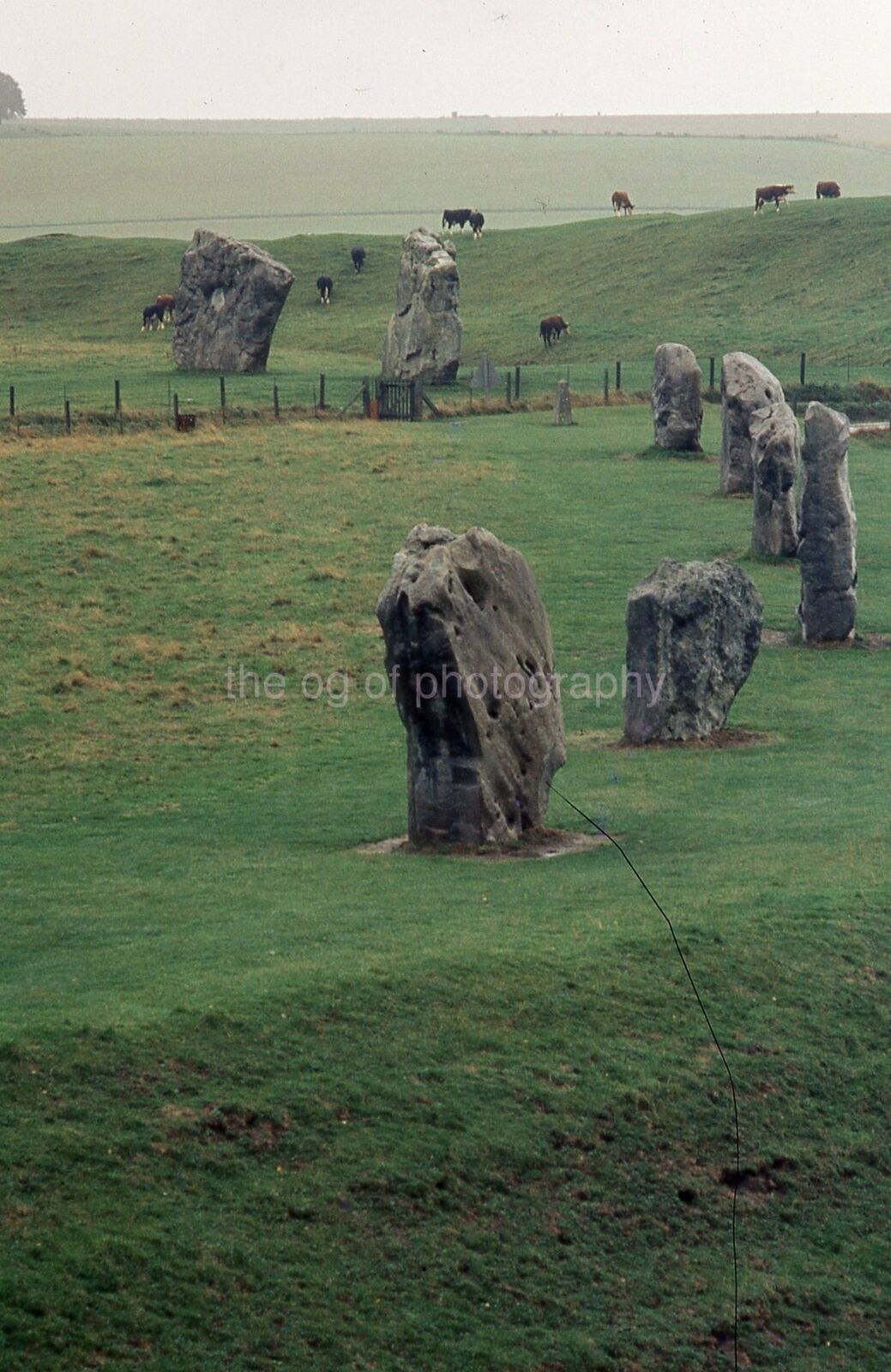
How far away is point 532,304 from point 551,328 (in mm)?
8944

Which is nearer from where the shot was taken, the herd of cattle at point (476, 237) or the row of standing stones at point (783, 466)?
the row of standing stones at point (783, 466)

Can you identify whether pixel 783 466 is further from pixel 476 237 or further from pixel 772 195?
pixel 476 237

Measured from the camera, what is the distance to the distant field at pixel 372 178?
126m

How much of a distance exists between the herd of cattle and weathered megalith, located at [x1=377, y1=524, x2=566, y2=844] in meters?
54.8

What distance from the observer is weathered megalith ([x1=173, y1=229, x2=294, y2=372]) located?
210 feet

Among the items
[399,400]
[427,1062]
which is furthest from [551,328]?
[427,1062]

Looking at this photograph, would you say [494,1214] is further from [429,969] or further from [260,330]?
[260,330]

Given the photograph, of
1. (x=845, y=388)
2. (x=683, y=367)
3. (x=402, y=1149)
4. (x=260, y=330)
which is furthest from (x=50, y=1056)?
(x=260, y=330)

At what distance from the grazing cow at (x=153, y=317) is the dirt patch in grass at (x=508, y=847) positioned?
196 ft

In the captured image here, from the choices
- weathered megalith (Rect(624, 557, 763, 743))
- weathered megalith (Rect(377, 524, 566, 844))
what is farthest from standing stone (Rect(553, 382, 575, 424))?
weathered megalith (Rect(377, 524, 566, 844))

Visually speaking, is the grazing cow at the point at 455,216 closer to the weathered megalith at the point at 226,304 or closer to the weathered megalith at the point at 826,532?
the weathered megalith at the point at 226,304

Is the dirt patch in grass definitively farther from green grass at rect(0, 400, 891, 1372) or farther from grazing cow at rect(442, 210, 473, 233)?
grazing cow at rect(442, 210, 473, 233)

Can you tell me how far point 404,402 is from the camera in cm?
5697

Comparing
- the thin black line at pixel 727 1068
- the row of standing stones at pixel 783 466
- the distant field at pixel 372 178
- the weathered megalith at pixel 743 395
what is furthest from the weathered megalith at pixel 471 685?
the distant field at pixel 372 178
